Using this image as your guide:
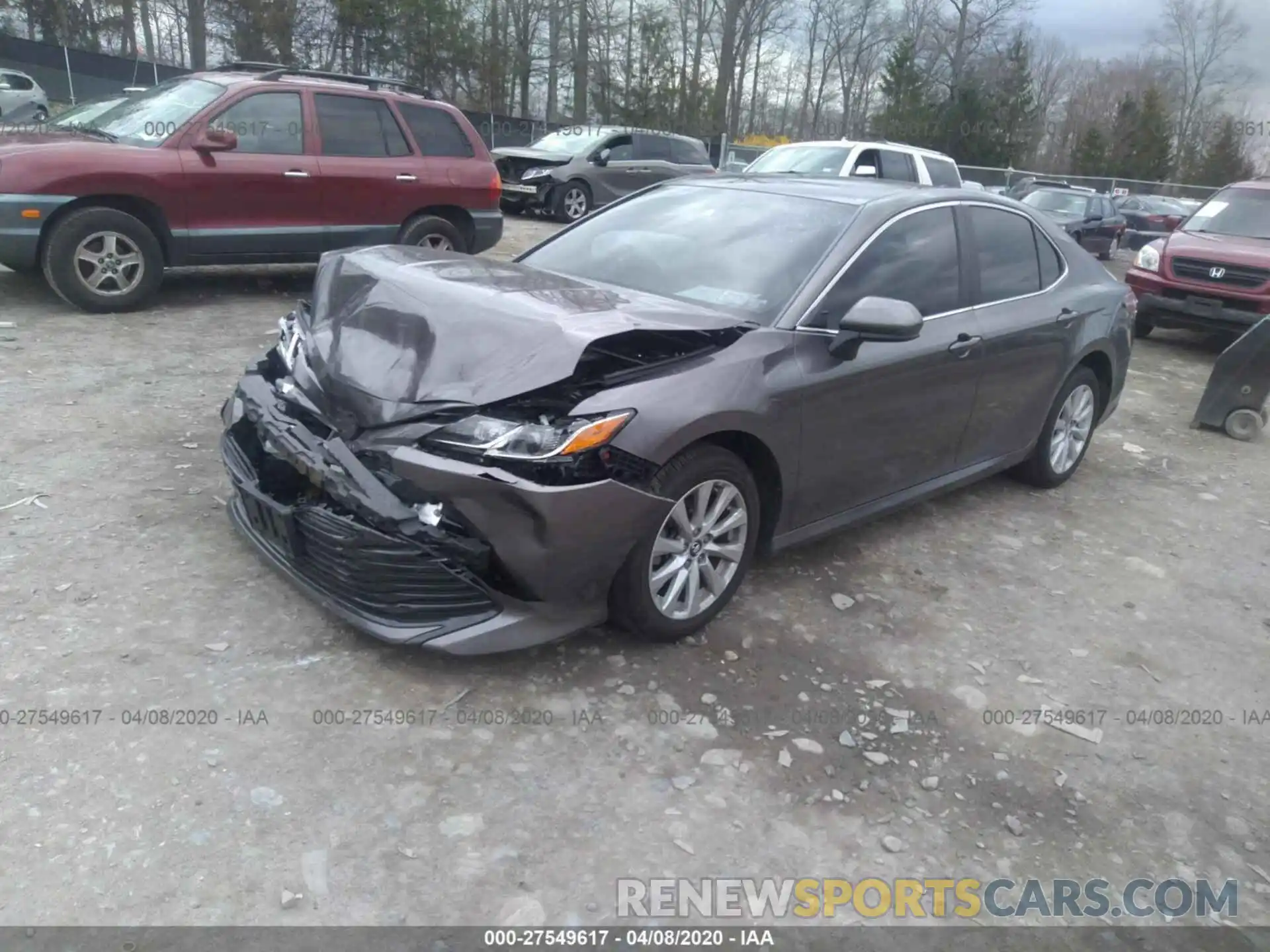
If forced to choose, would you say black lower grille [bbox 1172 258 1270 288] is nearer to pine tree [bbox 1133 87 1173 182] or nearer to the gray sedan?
the gray sedan

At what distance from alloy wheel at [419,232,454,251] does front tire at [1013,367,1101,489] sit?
5564mm

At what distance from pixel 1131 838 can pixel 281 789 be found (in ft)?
8.16

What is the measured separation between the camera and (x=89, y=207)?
23.5ft

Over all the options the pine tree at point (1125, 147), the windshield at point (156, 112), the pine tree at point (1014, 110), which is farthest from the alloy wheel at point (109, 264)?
the pine tree at point (1125, 147)

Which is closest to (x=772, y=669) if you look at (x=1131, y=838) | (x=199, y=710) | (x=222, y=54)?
(x=1131, y=838)

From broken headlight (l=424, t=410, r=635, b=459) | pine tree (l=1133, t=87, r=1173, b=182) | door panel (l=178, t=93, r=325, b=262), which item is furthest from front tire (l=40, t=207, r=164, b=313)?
pine tree (l=1133, t=87, r=1173, b=182)

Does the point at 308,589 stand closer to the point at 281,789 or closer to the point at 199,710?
the point at 199,710

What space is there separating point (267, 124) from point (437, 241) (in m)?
1.74

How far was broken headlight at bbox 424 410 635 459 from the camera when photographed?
313cm

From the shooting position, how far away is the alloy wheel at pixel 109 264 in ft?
23.7

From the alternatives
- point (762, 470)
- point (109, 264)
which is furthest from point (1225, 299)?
point (109, 264)

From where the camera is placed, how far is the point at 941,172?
1359cm

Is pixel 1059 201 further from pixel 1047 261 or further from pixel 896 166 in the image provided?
pixel 1047 261

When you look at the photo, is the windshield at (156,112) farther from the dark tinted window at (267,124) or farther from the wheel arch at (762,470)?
the wheel arch at (762,470)
